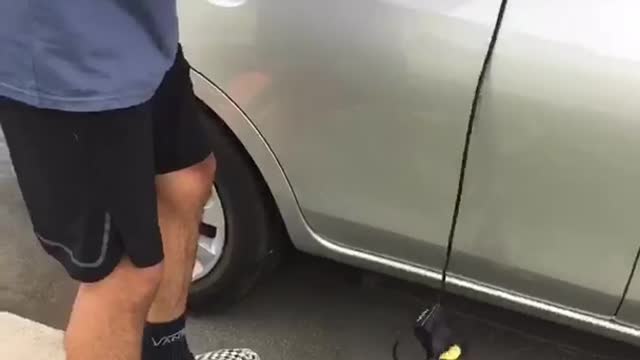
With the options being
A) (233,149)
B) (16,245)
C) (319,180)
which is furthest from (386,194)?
(16,245)

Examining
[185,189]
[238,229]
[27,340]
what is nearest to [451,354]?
[238,229]

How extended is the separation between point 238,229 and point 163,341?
0.40m

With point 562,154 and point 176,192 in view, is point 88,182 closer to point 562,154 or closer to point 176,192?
point 176,192

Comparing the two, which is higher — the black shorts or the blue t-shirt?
the blue t-shirt

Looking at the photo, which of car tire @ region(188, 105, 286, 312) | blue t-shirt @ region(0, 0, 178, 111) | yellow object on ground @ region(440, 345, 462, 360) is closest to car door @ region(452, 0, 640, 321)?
yellow object on ground @ region(440, 345, 462, 360)

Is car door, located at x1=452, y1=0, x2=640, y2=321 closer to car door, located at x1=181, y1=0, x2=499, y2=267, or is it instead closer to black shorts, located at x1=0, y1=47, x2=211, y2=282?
car door, located at x1=181, y1=0, x2=499, y2=267

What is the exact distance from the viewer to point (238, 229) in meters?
2.73

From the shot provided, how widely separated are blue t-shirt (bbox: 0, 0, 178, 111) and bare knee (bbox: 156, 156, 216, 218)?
470mm

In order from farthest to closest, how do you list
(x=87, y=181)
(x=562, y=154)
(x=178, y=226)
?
(x=178, y=226) < (x=562, y=154) < (x=87, y=181)

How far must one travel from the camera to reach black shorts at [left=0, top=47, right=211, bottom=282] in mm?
1845

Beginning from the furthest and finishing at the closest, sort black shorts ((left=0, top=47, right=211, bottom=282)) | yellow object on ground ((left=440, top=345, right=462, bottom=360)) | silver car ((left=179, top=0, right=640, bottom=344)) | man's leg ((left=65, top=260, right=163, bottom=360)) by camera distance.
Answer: yellow object on ground ((left=440, top=345, right=462, bottom=360)) → silver car ((left=179, top=0, right=640, bottom=344)) → man's leg ((left=65, top=260, right=163, bottom=360)) → black shorts ((left=0, top=47, right=211, bottom=282))

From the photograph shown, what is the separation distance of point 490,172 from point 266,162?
0.55 meters

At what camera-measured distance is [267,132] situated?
2545 millimetres

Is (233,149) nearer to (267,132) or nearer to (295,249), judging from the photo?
(267,132)
